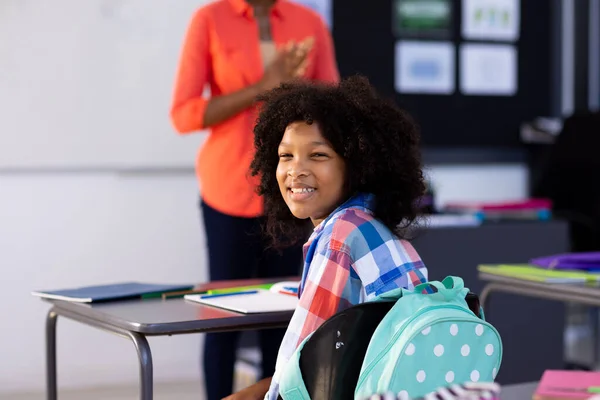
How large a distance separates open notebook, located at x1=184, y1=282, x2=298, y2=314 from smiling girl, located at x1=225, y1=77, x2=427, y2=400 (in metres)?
0.17

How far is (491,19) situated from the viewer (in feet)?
16.5

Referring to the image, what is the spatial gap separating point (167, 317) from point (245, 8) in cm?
136

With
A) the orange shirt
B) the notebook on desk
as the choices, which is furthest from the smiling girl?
the orange shirt

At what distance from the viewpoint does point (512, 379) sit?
3779mm

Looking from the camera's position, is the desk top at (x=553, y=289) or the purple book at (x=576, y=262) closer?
the desk top at (x=553, y=289)

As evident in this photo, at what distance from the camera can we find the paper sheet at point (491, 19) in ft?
16.4

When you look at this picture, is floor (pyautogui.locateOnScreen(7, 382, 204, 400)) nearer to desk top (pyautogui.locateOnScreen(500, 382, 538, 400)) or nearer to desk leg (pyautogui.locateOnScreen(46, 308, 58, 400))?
desk leg (pyautogui.locateOnScreen(46, 308, 58, 400))

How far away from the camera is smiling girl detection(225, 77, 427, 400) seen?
1608 millimetres

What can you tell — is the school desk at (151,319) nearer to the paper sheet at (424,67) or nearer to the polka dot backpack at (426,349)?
the polka dot backpack at (426,349)

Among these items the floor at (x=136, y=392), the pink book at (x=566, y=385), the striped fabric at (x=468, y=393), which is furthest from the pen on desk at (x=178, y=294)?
the floor at (x=136, y=392)

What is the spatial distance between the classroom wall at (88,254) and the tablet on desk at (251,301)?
2057mm

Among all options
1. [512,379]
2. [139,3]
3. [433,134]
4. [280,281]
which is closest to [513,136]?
[433,134]

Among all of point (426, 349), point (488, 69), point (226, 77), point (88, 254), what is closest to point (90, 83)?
point (88, 254)

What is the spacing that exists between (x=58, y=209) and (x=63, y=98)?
46 centimetres
